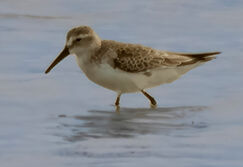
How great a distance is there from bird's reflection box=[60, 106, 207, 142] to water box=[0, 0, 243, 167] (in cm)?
2

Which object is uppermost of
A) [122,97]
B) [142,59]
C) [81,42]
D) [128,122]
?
[81,42]

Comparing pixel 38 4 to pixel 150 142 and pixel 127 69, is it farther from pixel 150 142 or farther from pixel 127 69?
pixel 150 142

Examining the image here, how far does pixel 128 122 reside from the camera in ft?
43.8

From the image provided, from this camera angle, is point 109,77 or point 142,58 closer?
point 109,77

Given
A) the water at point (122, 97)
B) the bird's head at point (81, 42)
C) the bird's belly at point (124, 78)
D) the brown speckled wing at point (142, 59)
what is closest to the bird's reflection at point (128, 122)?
the water at point (122, 97)

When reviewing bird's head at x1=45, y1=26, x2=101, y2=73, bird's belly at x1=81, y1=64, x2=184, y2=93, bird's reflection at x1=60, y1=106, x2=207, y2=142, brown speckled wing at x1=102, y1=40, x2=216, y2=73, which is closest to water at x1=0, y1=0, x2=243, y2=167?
bird's reflection at x1=60, y1=106, x2=207, y2=142

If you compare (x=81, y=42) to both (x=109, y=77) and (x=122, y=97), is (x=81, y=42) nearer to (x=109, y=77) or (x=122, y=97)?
(x=109, y=77)

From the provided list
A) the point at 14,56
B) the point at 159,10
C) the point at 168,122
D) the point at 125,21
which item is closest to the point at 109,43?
the point at 168,122

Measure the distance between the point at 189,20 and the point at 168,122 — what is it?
297 inches

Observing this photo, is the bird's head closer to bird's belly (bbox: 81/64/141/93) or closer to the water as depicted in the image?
bird's belly (bbox: 81/64/141/93)

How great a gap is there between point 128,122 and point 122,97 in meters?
1.96

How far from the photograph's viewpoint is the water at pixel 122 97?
38.0 feet

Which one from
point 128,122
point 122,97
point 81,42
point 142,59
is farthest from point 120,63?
point 122,97

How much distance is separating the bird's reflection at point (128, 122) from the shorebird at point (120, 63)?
1.66 feet
